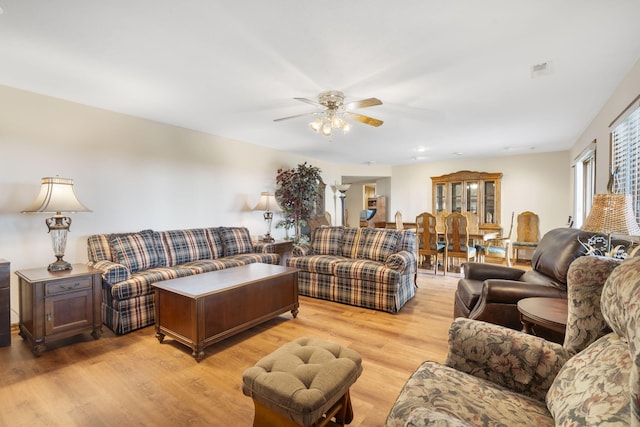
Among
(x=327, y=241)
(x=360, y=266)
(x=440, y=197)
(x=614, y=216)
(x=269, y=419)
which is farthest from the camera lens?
(x=440, y=197)

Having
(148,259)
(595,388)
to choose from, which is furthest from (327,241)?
(595,388)

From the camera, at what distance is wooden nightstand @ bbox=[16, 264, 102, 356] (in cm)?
239

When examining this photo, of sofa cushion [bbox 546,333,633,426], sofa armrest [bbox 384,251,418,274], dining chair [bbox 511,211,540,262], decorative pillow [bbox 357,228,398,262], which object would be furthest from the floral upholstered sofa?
dining chair [bbox 511,211,540,262]

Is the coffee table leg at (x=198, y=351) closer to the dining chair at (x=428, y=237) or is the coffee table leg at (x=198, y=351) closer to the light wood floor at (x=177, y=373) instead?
the light wood floor at (x=177, y=373)

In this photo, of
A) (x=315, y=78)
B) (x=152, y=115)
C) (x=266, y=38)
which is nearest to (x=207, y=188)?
(x=152, y=115)

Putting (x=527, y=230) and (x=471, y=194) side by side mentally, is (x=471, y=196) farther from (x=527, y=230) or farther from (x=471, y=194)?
(x=527, y=230)

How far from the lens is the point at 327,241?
4352 millimetres

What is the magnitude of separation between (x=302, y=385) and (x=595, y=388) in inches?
40.8

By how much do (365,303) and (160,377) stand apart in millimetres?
2231

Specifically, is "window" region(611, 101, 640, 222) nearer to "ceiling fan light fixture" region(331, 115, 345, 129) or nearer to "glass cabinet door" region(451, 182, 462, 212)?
"ceiling fan light fixture" region(331, 115, 345, 129)

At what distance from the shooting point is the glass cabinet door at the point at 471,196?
6.78 m

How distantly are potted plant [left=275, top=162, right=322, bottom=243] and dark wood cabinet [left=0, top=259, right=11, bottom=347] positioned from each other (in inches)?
147

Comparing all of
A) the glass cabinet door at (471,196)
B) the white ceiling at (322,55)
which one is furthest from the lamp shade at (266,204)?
the glass cabinet door at (471,196)

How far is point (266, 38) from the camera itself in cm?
200
